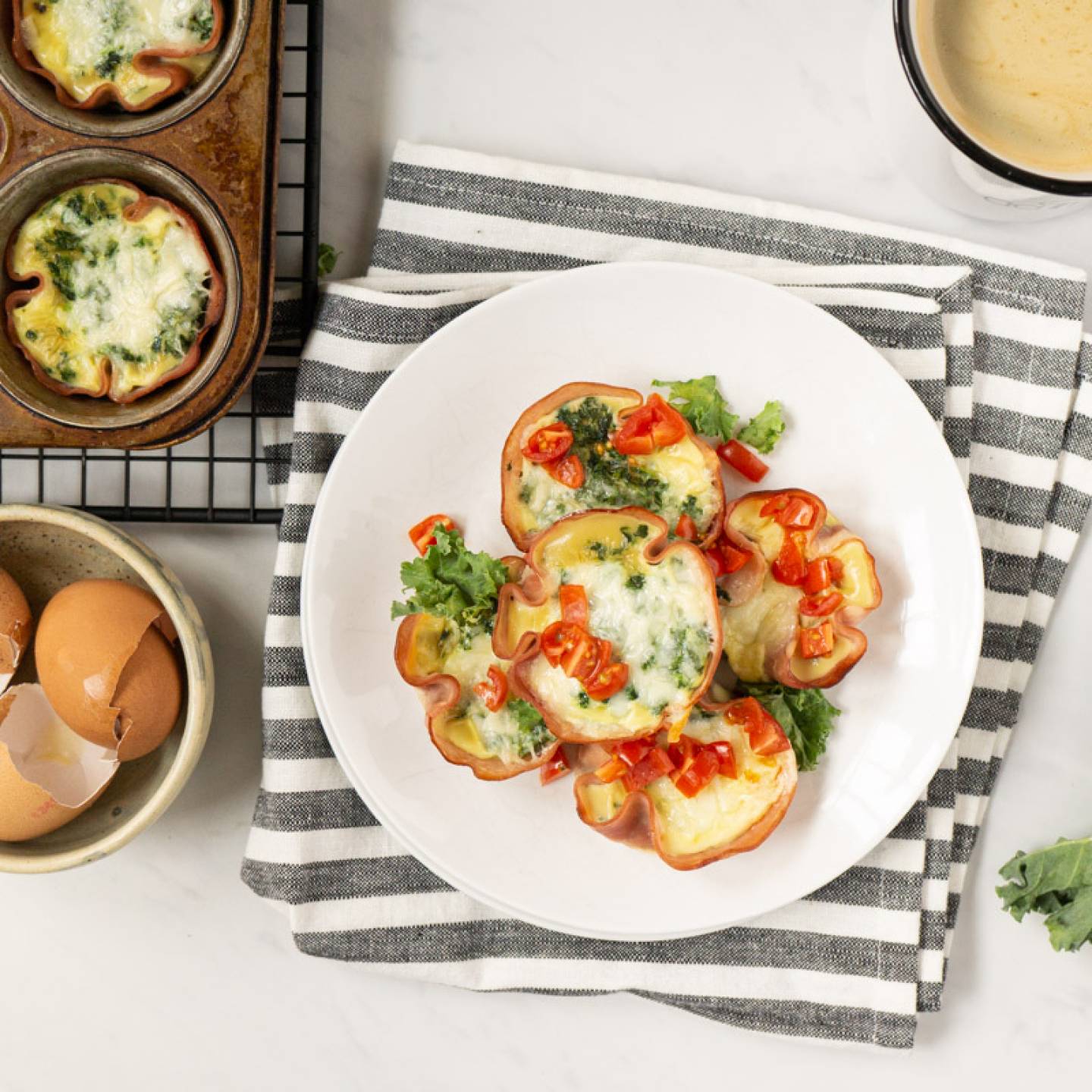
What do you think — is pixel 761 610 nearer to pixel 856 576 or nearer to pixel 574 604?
pixel 856 576

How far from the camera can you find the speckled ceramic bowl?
6.31 ft

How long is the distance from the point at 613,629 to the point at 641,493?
0.25m

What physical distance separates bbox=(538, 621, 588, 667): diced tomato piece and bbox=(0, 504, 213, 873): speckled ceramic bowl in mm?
646

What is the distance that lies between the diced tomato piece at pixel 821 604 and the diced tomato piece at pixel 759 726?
0.59 feet

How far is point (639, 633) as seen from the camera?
179 centimetres

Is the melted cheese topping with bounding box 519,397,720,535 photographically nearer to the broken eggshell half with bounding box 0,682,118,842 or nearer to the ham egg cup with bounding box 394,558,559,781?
the ham egg cup with bounding box 394,558,559,781

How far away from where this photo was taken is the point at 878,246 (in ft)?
6.95

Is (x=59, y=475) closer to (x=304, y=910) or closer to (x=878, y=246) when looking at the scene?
(x=304, y=910)

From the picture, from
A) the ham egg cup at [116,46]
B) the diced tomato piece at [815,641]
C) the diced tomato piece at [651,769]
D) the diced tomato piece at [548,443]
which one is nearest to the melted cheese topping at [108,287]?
the ham egg cup at [116,46]

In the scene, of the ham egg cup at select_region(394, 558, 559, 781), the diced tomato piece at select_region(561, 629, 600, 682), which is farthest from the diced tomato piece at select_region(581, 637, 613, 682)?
the ham egg cup at select_region(394, 558, 559, 781)

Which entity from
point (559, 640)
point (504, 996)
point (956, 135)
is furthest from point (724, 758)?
point (956, 135)

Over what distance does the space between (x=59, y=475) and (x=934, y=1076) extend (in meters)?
2.19

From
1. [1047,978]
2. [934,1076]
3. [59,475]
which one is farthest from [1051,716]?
[59,475]

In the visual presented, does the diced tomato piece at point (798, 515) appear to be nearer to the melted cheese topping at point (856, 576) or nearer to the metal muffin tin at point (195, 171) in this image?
the melted cheese topping at point (856, 576)
